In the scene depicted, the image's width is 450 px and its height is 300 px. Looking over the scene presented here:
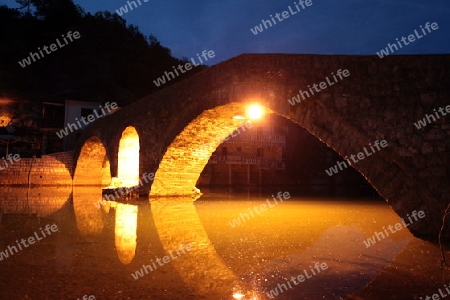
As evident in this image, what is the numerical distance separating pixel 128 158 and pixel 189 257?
465 inches

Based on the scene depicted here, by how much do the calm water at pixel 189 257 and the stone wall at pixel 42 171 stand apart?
14.6 metres

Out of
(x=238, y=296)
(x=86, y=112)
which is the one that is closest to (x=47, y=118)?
(x=86, y=112)

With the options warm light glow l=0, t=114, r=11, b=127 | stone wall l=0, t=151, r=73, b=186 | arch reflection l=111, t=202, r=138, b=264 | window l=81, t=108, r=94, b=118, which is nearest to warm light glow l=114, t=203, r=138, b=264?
arch reflection l=111, t=202, r=138, b=264

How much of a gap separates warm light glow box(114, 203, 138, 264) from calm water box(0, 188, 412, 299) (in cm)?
1

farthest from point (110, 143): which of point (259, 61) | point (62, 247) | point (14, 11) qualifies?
point (14, 11)

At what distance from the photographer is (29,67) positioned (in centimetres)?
3772

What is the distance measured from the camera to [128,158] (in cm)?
1591

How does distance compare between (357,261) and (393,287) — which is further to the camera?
(357,261)

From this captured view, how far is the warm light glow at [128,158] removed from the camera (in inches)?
614

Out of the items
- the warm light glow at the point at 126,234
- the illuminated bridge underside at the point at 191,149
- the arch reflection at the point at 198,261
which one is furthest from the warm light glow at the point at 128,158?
the arch reflection at the point at 198,261

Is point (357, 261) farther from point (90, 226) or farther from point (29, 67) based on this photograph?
point (29, 67)

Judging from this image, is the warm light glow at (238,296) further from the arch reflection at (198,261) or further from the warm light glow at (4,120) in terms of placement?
the warm light glow at (4,120)

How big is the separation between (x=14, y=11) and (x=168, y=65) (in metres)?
18.0

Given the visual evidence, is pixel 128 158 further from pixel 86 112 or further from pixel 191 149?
pixel 86 112
